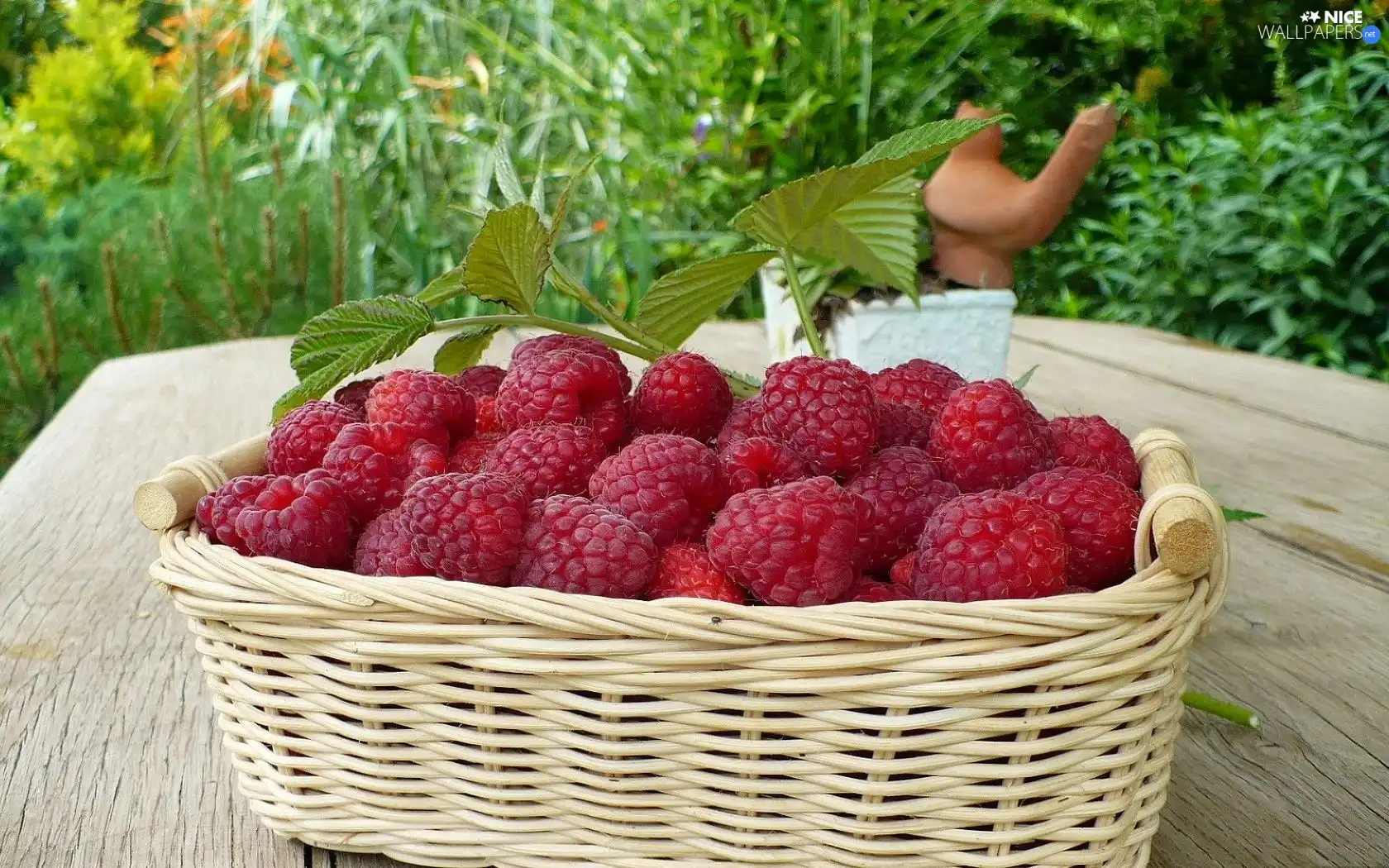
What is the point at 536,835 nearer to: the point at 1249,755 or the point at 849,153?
the point at 1249,755

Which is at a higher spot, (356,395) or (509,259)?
(509,259)

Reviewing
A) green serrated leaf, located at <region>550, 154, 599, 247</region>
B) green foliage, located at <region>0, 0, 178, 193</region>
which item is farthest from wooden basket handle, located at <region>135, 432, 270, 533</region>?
green foliage, located at <region>0, 0, 178, 193</region>

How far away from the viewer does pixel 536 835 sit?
60 centimetres

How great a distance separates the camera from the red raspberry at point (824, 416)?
2.14 ft

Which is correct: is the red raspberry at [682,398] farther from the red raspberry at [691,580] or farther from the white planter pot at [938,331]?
the white planter pot at [938,331]

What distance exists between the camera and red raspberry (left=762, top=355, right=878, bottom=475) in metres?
0.65

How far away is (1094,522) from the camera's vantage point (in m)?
0.59

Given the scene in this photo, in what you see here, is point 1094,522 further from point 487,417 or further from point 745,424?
point 487,417

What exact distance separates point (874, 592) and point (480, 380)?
13.8 inches

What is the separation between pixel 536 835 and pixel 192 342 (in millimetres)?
2417

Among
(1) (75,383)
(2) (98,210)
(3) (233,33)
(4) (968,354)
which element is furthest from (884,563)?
(3) (233,33)

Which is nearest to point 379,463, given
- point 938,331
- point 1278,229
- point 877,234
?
point 877,234

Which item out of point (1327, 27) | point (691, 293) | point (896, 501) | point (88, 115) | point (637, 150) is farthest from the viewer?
point (88, 115)

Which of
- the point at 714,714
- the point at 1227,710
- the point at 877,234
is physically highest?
the point at 877,234
